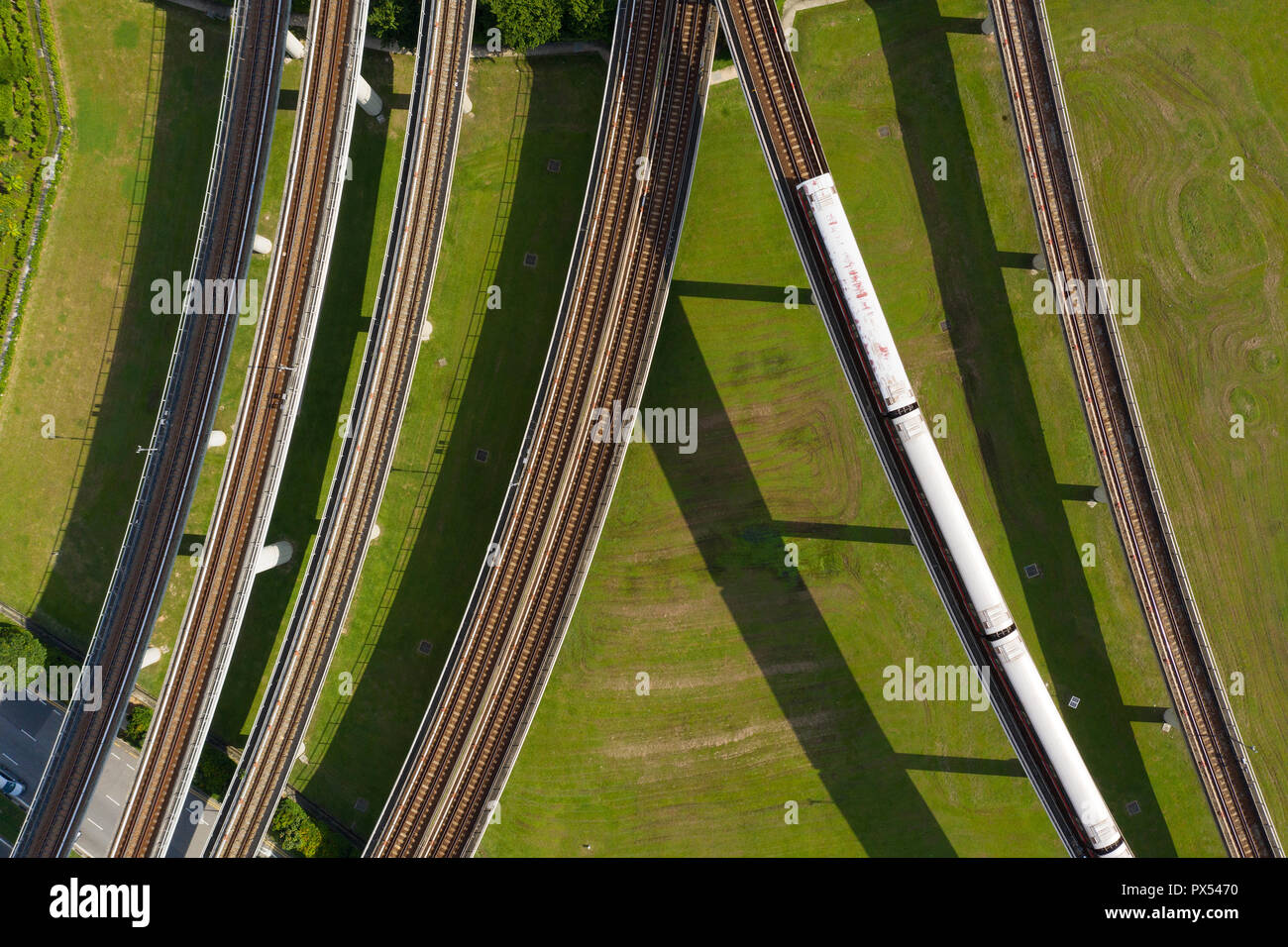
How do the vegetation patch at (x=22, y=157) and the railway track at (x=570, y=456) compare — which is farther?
the vegetation patch at (x=22, y=157)

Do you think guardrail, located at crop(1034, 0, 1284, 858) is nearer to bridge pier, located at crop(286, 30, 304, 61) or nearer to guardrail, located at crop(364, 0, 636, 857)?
guardrail, located at crop(364, 0, 636, 857)

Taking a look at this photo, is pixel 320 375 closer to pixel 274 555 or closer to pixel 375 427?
pixel 375 427

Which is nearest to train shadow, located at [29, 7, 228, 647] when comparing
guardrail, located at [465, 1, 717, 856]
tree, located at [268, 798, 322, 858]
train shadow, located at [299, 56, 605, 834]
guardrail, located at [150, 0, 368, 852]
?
guardrail, located at [150, 0, 368, 852]

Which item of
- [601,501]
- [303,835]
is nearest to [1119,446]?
[601,501]

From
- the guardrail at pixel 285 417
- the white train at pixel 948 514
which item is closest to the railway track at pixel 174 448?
the guardrail at pixel 285 417

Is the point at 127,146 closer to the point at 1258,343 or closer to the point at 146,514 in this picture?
the point at 146,514

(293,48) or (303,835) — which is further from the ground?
(293,48)

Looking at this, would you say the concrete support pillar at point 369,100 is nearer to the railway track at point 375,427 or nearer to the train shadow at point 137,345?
the railway track at point 375,427
